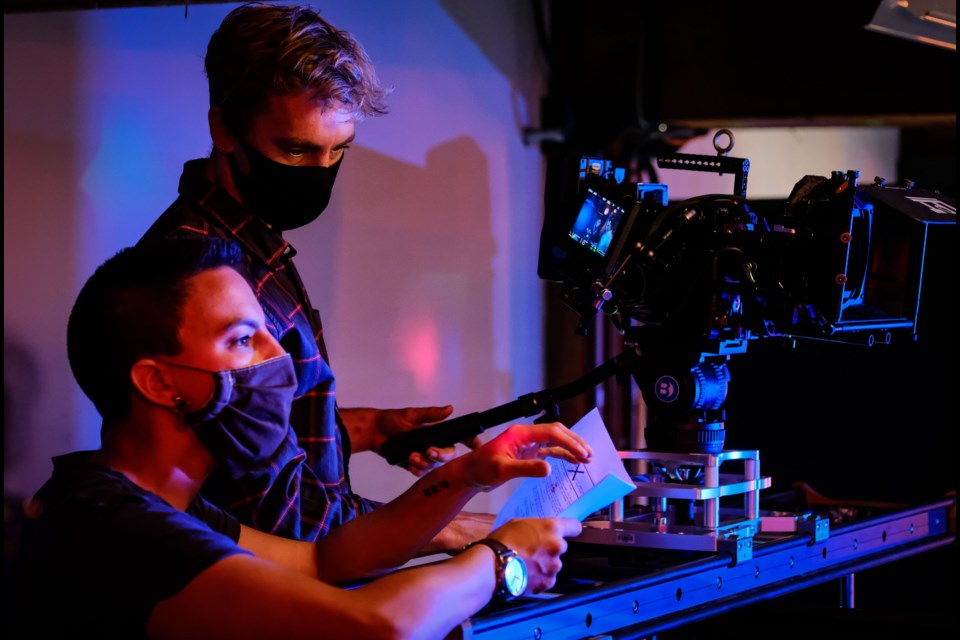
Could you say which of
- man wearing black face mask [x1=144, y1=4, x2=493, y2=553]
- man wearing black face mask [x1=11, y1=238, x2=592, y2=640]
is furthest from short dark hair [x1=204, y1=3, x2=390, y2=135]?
man wearing black face mask [x1=11, y1=238, x2=592, y2=640]

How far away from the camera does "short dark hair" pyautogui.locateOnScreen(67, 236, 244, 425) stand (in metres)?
1.37

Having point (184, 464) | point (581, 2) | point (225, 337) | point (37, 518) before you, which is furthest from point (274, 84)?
point (581, 2)

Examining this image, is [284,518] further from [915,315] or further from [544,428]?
[915,315]

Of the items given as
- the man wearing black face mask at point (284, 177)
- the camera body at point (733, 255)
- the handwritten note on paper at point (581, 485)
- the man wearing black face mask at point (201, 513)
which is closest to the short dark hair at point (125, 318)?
the man wearing black face mask at point (201, 513)

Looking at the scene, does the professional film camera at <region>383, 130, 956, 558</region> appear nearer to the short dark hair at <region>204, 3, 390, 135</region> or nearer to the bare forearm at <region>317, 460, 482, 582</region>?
the bare forearm at <region>317, 460, 482, 582</region>

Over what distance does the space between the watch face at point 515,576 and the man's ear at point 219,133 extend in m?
0.89

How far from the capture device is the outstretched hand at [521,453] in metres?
1.47

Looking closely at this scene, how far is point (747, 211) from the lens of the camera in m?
1.85

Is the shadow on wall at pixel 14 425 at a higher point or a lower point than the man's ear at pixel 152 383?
lower

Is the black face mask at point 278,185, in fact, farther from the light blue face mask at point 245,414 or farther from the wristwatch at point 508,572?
the wristwatch at point 508,572

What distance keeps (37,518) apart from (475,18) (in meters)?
2.46

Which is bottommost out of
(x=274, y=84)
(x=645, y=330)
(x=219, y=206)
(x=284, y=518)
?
(x=284, y=518)

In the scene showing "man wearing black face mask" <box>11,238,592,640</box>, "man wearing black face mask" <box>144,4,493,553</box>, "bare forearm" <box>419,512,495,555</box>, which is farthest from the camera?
"bare forearm" <box>419,512,495,555</box>

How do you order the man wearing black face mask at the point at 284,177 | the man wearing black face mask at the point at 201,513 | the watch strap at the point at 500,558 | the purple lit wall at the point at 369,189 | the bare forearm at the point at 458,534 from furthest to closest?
the purple lit wall at the point at 369,189
the bare forearm at the point at 458,534
the man wearing black face mask at the point at 284,177
the watch strap at the point at 500,558
the man wearing black face mask at the point at 201,513
